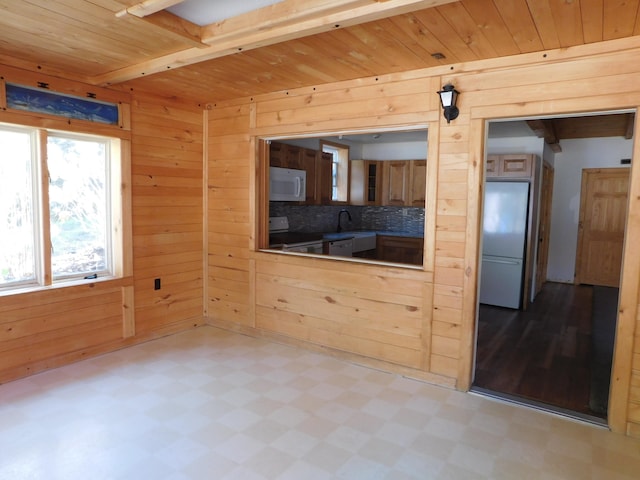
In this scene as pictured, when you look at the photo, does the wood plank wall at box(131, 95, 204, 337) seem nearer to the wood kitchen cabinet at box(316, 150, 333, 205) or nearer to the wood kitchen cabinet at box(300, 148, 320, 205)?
the wood kitchen cabinet at box(300, 148, 320, 205)

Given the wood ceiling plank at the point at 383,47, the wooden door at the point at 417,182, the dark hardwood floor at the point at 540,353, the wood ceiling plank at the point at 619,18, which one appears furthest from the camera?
the wooden door at the point at 417,182

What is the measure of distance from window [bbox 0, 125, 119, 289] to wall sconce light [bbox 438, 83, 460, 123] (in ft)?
9.43

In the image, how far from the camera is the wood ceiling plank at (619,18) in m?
→ 2.04

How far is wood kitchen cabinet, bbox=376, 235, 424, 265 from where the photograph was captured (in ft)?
20.7

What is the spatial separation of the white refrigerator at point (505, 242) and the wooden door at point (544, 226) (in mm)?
1232

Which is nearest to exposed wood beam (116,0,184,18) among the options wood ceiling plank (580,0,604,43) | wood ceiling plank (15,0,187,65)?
wood ceiling plank (15,0,187,65)

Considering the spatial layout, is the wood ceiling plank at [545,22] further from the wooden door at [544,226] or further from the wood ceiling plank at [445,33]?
the wooden door at [544,226]

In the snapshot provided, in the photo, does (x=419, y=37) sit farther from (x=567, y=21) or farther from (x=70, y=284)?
(x=70, y=284)

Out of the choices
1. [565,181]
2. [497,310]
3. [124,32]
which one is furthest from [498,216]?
[124,32]

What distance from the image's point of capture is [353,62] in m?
3.04

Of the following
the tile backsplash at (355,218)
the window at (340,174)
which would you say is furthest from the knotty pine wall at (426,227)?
the window at (340,174)

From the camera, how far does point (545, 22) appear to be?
2.28m

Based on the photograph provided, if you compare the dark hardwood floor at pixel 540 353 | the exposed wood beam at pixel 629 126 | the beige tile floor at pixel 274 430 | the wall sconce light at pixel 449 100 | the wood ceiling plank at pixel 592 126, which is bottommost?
the beige tile floor at pixel 274 430

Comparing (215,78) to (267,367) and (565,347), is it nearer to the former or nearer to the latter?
(267,367)
